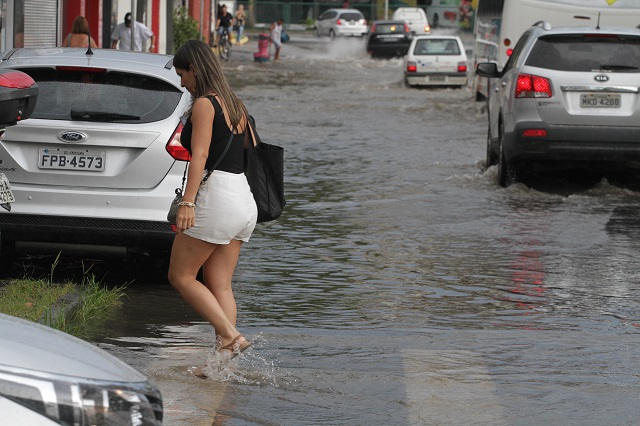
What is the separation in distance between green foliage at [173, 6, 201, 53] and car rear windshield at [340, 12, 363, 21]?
3121 centimetres

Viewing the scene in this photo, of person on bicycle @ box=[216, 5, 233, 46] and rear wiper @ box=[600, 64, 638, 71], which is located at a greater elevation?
rear wiper @ box=[600, 64, 638, 71]

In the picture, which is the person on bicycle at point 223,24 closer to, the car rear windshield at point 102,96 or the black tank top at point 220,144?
the car rear windshield at point 102,96

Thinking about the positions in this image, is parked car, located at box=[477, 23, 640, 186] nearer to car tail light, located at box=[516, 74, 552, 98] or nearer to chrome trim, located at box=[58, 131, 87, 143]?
car tail light, located at box=[516, 74, 552, 98]

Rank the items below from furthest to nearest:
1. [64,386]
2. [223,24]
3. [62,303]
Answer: [223,24], [62,303], [64,386]

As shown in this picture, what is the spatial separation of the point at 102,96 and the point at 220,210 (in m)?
2.52

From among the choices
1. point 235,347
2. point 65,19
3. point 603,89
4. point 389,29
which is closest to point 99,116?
point 235,347

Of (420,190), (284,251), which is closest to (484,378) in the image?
(284,251)

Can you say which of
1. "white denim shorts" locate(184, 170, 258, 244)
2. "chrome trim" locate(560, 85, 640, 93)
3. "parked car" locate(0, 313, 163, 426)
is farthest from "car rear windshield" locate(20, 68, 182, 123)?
"chrome trim" locate(560, 85, 640, 93)

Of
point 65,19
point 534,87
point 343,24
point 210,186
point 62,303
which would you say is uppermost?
point 210,186

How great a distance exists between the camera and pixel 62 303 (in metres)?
7.86

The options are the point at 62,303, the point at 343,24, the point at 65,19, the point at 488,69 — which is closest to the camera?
the point at 62,303

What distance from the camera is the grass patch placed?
24.5 feet

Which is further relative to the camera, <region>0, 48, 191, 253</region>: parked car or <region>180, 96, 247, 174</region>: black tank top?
<region>0, 48, 191, 253</region>: parked car

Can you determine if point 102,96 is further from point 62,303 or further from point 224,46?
point 224,46
